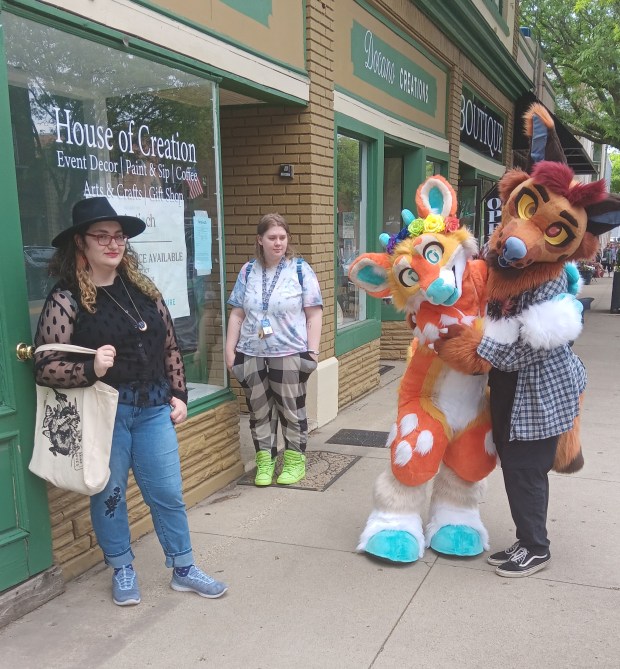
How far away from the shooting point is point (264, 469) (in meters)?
4.64

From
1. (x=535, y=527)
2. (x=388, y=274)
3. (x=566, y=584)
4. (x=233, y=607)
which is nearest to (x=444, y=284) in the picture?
(x=388, y=274)

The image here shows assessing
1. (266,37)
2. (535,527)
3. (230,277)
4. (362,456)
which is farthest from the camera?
(230,277)

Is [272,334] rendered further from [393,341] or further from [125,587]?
[393,341]

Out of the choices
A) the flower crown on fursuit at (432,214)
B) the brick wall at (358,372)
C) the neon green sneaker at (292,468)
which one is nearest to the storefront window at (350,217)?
the brick wall at (358,372)

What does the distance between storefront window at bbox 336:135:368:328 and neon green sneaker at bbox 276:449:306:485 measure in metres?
2.16

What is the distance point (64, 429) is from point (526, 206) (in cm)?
227

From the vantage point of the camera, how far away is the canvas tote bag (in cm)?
276

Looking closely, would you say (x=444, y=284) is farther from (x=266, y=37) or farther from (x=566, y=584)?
(x=266, y=37)

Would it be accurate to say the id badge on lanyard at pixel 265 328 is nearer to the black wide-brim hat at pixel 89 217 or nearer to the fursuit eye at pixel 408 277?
the fursuit eye at pixel 408 277

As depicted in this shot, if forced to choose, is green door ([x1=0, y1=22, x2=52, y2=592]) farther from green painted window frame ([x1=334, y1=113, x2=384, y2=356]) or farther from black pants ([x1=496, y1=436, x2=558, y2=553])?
green painted window frame ([x1=334, y1=113, x2=384, y2=356])

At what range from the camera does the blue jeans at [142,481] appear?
2.96 meters

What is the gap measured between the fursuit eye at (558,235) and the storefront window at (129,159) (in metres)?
2.16

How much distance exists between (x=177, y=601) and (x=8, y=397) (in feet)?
3.97

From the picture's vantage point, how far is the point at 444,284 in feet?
10.4
